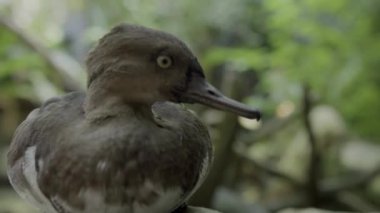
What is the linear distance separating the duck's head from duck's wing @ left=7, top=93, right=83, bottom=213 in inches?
3.7

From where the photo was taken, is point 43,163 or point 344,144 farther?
point 344,144

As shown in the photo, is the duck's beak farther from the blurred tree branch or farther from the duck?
the blurred tree branch

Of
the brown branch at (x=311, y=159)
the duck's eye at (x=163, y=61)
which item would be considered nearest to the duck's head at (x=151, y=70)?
the duck's eye at (x=163, y=61)

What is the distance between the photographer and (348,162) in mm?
2045

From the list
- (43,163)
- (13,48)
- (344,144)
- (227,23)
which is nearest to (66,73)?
(13,48)

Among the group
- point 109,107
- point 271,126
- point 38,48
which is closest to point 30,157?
point 109,107

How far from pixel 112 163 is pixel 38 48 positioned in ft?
4.24

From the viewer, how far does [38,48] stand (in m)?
1.84

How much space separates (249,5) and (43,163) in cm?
146

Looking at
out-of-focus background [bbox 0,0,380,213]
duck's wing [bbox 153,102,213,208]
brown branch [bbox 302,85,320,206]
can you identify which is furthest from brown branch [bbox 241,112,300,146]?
duck's wing [bbox 153,102,213,208]

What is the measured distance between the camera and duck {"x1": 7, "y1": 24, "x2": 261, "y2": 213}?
0.61 m

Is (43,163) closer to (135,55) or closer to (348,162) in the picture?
(135,55)

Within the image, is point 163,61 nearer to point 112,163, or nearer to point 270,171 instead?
point 112,163

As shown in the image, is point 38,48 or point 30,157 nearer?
point 30,157
